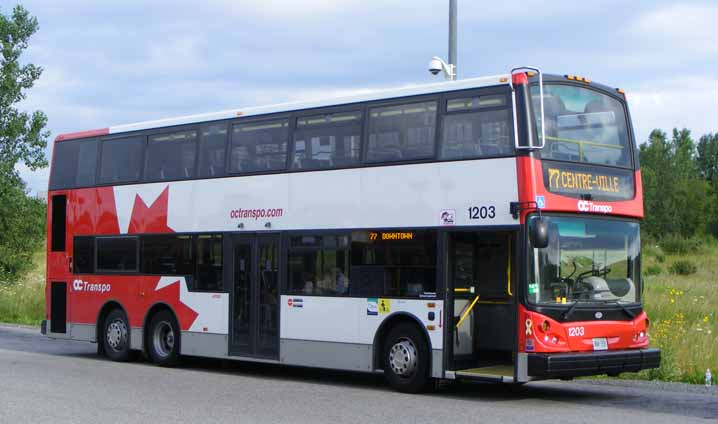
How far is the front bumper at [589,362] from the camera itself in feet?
42.1

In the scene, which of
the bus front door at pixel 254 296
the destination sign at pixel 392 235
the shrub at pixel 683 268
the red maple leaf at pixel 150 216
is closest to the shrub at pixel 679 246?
the shrub at pixel 683 268

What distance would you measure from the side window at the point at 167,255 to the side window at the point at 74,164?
7.20ft

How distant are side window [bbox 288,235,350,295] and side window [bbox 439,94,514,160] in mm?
2489

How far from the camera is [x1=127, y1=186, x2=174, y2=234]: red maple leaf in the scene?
1881 centimetres

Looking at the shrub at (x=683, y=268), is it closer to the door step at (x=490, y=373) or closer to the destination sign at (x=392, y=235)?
the destination sign at (x=392, y=235)

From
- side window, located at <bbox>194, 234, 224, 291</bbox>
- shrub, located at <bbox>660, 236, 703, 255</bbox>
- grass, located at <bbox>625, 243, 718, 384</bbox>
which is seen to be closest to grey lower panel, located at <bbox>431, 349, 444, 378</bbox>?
grass, located at <bbox>625, 243, 718, 384</bbox>

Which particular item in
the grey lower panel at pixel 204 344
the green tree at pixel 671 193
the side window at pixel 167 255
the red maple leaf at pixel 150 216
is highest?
the green tree at pixel 671 193

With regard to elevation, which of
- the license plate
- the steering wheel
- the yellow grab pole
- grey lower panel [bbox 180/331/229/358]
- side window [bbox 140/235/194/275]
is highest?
side window [bbox 140/235/194/275]

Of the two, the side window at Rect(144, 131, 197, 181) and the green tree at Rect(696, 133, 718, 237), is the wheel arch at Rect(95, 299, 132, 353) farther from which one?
the green tree at Rect(696, 133, 718, 237)

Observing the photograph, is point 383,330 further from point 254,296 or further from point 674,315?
point 674,315

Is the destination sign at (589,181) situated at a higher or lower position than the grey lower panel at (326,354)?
higher

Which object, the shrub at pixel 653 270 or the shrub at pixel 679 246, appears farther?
the shrub at pixel 679 246

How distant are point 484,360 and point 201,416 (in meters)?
4.53

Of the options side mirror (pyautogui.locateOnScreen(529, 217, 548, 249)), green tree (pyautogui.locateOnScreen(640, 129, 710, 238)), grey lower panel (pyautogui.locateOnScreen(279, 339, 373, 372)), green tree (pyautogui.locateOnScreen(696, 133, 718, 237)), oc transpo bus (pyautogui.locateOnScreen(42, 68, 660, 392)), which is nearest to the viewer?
side mirror (pyautogui.locateOnScreen(529, 217, 548, 249))
